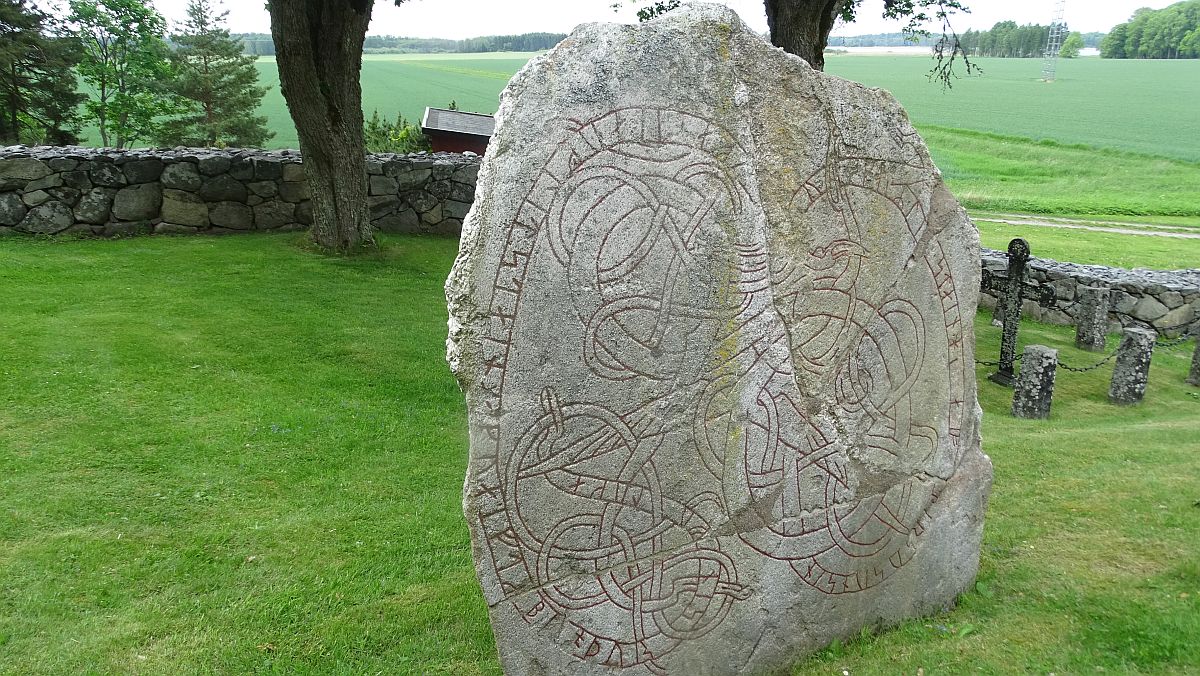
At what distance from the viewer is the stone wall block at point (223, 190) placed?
36.9 feet

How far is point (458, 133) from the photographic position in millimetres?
17844

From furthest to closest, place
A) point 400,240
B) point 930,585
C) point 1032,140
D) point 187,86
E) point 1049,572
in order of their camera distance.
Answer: point 1032,140
point 187,86
point 400,240
point 1049,572
point 930,585

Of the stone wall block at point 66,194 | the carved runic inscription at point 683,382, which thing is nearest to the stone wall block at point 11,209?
the stone wall block at point 66,194

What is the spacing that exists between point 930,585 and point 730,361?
4.98 feet

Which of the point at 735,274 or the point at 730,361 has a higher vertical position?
the point at 735,274

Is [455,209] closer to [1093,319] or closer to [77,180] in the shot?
[77,180]

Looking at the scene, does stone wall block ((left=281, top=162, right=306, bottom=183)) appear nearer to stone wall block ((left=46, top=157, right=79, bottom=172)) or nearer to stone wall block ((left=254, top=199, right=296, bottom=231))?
stone wall block ((left=254, top=199, right=296, bottom=231))

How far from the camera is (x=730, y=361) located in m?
3.17

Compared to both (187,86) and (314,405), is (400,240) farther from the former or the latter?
(187,86)

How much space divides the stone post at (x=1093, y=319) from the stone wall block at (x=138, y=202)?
1154cm

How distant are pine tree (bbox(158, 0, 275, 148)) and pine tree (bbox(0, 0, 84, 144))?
6439 millimetres

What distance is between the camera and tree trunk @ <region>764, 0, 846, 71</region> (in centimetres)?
871

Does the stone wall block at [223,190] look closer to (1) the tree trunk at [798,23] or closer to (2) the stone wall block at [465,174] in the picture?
(2) the stone wall block at [465,174]

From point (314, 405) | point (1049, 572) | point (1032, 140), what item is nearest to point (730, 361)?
point (1049, 572)
